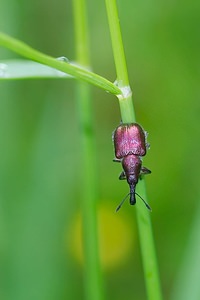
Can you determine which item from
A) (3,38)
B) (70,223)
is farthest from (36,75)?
(70,223)

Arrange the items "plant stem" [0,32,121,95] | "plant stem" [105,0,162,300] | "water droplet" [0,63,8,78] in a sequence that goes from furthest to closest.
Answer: "water droplet" [0,63,8,78] < "plant stem" [105,0,162,300] < "plant stem" [0,32,121,95]

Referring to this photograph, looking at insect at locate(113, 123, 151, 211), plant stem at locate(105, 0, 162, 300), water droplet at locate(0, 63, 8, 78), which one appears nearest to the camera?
plant stem at locate(105, 0, 162, 300)

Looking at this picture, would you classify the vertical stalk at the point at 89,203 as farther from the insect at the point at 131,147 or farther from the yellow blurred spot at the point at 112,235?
the yellow blurred spot at the point at 112,235

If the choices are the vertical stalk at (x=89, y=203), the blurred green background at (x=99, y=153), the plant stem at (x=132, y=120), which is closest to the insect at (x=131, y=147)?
the plant stem at (x=132, y=120)

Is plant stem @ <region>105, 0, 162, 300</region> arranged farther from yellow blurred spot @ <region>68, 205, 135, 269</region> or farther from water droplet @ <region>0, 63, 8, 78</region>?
Result: yellow blurred spot @ <region>68, 205, 135, 269</region>

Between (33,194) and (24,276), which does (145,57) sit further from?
(24,276)

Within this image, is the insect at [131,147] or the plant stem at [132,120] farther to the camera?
the insect at [131,147]

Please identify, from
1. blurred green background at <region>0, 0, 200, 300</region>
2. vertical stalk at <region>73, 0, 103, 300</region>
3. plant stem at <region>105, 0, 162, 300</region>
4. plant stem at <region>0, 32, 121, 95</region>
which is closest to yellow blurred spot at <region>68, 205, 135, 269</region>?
blurred green background at <region>0, 0, 200, 300</region>
